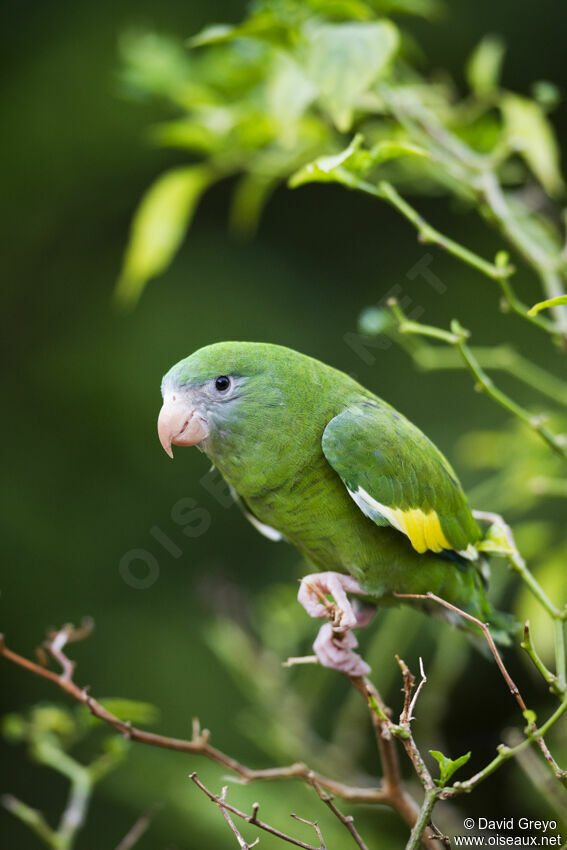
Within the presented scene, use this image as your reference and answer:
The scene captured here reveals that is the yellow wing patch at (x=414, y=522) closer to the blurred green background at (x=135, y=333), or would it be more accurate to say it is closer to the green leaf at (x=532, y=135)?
the green leaf at (x=532, y=135)

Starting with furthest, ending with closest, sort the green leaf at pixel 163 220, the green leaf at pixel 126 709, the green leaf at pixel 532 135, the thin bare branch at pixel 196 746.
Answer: the green leaf at pixel 163 220
the green leaf at pixel 532 135
the green leaf at pixel 126 709
the thin bare branch at pixel 196 746

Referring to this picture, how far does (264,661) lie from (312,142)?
85cm

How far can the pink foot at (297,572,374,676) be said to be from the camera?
885 millimetres

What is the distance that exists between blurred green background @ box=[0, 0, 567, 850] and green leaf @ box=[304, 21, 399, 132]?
1.46 metres

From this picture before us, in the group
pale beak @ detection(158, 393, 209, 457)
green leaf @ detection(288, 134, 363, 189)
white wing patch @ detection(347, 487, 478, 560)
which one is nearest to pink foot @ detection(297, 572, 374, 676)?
white wing patch @ detection(347, 487, 478, 560)

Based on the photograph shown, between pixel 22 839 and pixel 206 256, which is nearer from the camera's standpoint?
pixel 22 839

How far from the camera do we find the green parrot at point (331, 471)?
3.02 ft

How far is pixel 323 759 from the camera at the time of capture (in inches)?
55.9

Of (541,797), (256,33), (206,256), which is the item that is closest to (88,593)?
(206,256)

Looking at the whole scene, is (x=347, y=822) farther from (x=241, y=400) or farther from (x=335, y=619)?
(x=241, y=400)

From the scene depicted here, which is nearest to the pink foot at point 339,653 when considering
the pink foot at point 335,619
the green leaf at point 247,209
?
the pink foot at point 335,619

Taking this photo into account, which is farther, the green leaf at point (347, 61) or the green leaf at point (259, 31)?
the green leaf at point (259, 31)

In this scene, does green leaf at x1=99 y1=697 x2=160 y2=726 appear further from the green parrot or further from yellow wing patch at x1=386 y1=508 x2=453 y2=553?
yellow wing patch at x1=386 y1=508 x2=453 y2=553

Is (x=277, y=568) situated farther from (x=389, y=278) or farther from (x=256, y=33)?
(x=256, y=33)
